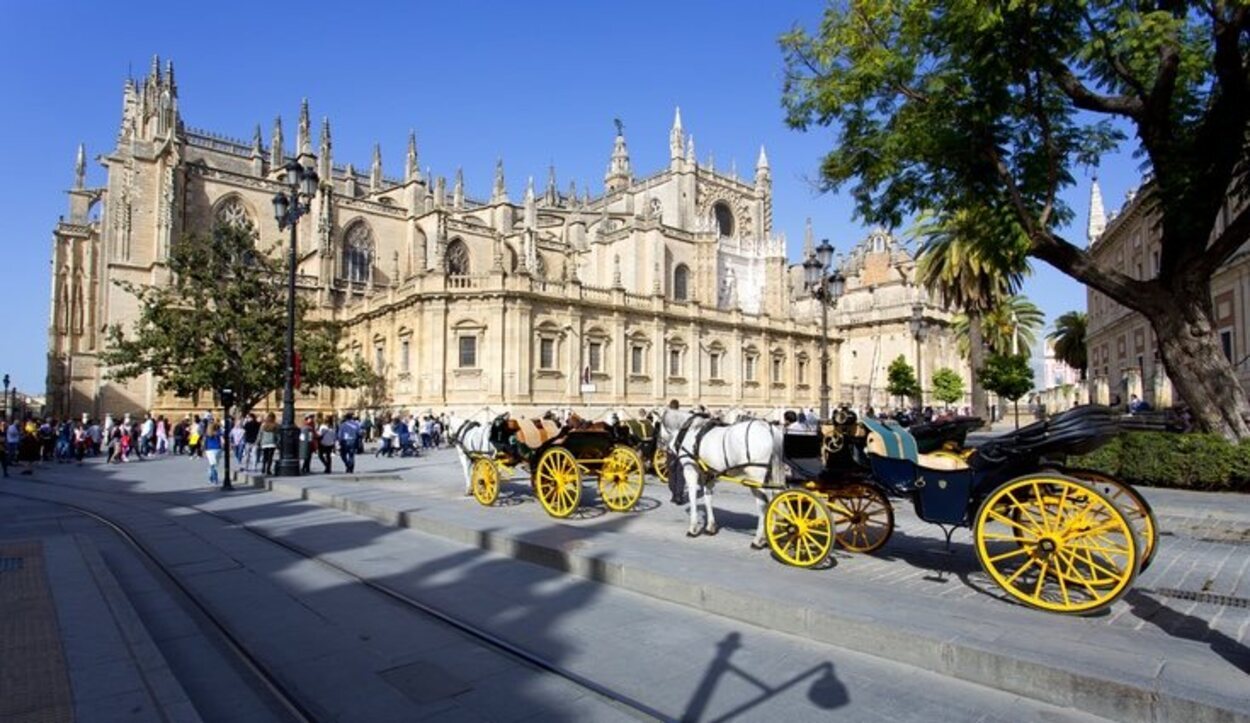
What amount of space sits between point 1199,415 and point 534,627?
13.5 m

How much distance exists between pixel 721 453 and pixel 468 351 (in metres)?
26.3

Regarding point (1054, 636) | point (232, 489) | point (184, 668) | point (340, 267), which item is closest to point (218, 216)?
point (340, 267)

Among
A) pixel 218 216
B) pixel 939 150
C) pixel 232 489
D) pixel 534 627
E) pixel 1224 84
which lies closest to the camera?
pixel 534 627

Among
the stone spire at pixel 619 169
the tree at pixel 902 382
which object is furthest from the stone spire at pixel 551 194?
the tree at pixel 902 382

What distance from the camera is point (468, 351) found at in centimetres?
3291

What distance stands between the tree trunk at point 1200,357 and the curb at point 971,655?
1066cm

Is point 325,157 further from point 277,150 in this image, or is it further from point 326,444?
point 326,444

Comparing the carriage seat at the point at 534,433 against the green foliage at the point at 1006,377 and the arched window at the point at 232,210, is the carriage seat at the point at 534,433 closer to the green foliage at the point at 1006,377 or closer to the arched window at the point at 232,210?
the green foliage at the point at 1006,377

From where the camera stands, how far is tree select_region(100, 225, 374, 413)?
27516mm

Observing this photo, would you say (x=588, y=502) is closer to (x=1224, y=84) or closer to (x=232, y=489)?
(x=232, y=489)

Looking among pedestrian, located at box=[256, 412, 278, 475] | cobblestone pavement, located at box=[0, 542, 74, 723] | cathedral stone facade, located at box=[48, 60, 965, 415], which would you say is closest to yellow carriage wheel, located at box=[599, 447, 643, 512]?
cobblestone pavement, located at box=[0, 542, 74, 723]

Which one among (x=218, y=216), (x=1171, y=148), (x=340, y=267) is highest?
(x=218, y=216)

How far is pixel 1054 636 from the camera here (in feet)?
15.1

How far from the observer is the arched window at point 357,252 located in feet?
151
